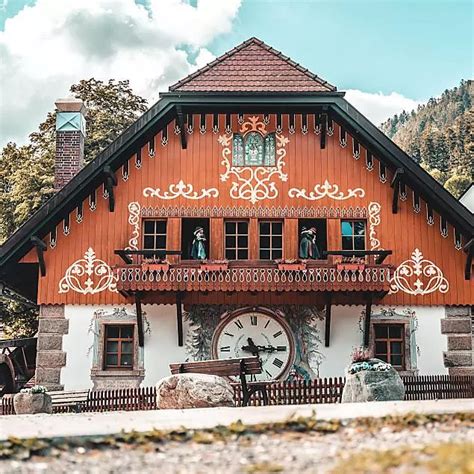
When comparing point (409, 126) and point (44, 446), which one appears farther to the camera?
point (409, 126)

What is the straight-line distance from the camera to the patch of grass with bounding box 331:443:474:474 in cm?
654

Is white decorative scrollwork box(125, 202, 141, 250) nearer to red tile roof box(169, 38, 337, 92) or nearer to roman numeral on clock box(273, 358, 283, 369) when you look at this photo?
red tile roof box(169, 38, 337, 92)

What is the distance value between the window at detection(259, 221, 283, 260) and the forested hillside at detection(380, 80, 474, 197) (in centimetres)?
1466

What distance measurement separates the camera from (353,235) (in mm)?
20109

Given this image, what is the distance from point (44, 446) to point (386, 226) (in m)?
13.4

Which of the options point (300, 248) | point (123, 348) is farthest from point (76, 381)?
point (300, 248)

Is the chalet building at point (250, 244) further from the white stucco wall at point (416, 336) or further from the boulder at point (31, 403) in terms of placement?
the boulder at point (31, 403)

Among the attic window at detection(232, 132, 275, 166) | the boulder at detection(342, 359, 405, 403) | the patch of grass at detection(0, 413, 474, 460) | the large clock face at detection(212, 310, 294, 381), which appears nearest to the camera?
the patch of grass at detection(0, 413, 474, 460)

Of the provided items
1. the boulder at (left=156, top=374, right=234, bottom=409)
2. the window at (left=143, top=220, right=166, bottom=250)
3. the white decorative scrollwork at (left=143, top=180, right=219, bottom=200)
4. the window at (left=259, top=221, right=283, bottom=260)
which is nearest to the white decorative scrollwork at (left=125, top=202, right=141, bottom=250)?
the window at (left=143, top=220, right=166, bottom=250)

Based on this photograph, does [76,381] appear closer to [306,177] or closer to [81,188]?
[81,188]

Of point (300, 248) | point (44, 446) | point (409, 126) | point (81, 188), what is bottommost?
point (44, 446)

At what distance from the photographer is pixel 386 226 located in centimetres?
2003

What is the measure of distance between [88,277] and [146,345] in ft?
6.81

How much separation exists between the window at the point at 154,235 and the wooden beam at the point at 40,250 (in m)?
2.33
